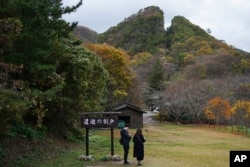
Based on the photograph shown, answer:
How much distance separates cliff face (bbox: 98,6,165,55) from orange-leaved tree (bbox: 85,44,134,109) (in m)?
53.7

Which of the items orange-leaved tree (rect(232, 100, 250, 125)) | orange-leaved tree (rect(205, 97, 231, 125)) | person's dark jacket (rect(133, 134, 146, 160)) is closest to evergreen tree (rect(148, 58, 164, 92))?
orange-leaved tree (rect(205, 97, 231, 125))

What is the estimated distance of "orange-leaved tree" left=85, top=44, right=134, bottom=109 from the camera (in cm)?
3691

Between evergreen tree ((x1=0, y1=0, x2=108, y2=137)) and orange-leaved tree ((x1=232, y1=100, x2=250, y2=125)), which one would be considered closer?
evergreen tree ((x1=0, y1=0, x2=108, y2=137))

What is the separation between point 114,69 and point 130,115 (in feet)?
17.0

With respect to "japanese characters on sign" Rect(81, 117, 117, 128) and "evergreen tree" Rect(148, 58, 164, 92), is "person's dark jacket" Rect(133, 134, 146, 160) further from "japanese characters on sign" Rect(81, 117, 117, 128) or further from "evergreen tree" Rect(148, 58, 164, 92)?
"evergreen tree" Rect(148, 58, 164, 92)

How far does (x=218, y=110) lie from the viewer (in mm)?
44375

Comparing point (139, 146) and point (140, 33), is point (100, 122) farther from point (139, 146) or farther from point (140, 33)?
point (140, 33)

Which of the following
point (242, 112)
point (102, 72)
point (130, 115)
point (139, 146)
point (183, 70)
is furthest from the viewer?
point (183, 70)

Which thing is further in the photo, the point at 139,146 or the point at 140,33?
the point at 140,33

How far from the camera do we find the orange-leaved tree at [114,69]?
36.9 m

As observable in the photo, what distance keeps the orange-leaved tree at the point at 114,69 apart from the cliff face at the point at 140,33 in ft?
176

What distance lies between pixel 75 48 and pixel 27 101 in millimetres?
9941

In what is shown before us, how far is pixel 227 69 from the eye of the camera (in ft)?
226

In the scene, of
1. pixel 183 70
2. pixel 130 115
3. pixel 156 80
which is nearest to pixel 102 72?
pixel 130 115
